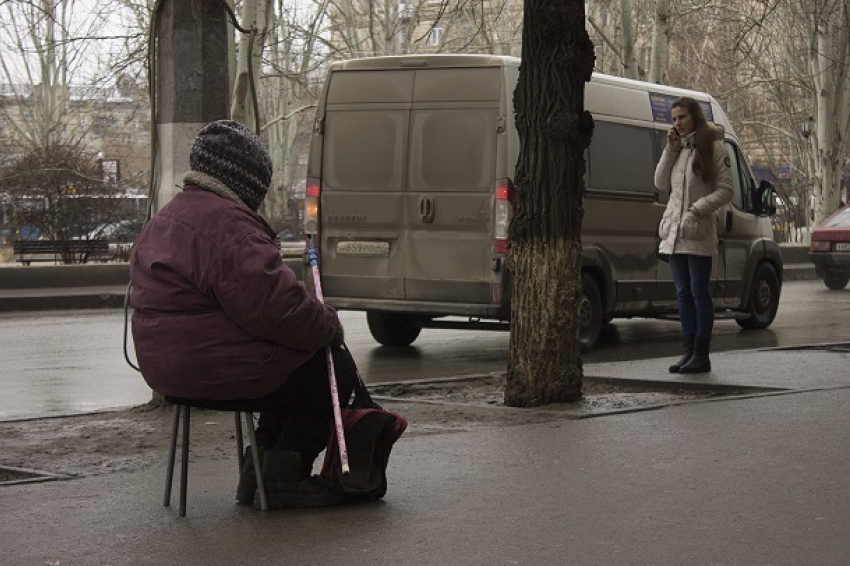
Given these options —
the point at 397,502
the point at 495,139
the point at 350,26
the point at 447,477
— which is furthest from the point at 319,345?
the point at 350,26

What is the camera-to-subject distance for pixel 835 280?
86.0ft

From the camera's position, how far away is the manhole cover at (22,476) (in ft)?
22.4

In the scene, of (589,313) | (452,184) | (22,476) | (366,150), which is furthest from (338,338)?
(589,313)

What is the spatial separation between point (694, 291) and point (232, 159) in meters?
5.76

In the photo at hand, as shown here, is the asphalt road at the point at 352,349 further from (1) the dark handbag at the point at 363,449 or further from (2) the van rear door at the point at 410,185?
(1) the dark handbag at the point at 363,449

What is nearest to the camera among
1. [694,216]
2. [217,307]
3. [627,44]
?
[217,307]

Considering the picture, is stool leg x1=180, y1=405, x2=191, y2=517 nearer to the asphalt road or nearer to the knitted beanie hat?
the knitted beanie hat

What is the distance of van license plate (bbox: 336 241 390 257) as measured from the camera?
44.7ft

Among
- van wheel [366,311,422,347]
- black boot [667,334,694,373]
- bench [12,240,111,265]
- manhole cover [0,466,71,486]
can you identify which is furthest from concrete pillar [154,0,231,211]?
bench [12,240,111,265]

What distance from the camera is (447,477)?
6797 mm

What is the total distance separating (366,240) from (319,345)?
7.87 m

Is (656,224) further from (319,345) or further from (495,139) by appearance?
(319,345)

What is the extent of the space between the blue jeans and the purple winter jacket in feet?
18.4

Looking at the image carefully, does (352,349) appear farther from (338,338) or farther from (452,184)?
(338,338)
